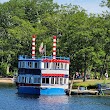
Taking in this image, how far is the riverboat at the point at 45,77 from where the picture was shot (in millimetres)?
88562

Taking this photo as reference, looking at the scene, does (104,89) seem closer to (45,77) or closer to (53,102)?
(45,77)

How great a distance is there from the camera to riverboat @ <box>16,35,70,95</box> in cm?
8856

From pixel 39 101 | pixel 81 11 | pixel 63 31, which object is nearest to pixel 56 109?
pixel 39 101

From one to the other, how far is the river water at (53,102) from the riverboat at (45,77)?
318cm

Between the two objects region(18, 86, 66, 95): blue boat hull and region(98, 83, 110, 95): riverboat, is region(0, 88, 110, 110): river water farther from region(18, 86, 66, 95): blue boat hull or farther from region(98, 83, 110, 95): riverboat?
region(18, 86, 66, 95): blue boat hull

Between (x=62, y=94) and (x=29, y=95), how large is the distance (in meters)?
6.01

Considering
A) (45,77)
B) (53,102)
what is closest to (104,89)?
(45,77)

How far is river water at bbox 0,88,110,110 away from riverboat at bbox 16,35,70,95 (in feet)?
10.4

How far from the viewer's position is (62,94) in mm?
88438

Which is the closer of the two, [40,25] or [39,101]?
[39,101]

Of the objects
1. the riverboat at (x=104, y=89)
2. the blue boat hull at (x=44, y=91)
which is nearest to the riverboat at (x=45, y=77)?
the blue boat hull at (x=44, y=91)

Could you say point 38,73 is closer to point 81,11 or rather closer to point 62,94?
point 62,94

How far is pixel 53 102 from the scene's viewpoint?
76.4 metres

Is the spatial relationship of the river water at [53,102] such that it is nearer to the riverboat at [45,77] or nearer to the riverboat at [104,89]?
the riverboat at [104,89]
